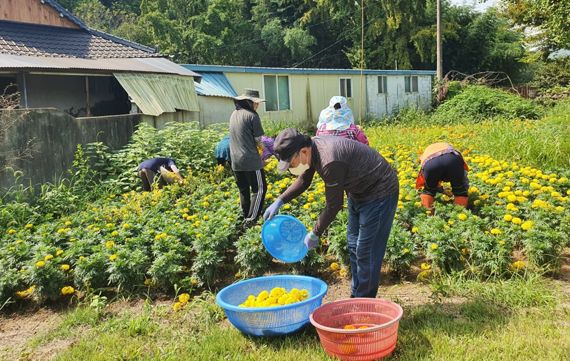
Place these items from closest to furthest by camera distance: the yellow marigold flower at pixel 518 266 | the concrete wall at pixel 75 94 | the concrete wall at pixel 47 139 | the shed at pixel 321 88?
the yellow marigold flower at pixel 518 266 < the concrete wall at pixel 47 139 < the concrete wall at pixel 75 94 < the shed at pixel 321 88

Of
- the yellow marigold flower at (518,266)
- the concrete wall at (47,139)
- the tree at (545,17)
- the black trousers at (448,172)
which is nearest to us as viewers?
the yellow marigold flower at (518,266)

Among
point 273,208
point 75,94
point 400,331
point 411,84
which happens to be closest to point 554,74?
point 411,84

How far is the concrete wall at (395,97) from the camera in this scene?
2267cm

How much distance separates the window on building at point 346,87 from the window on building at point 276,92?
3275mm

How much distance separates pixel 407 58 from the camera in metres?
28.9

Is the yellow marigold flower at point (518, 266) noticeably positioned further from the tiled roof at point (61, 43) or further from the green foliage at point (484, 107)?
the green foliage at point (484, 107)

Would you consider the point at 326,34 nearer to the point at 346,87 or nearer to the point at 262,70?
the point at 346,87

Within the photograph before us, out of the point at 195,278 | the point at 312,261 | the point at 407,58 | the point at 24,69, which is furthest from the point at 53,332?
the point at 407,58

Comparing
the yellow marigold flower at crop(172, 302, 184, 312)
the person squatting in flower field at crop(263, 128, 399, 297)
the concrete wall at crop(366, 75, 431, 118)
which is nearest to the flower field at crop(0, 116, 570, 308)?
the yellow marigold flower at crop(172, 302, 184, 312)

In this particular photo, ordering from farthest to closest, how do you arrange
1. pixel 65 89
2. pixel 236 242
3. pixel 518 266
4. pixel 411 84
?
pixel 411 84, pixel 65 89, pixel 236 242, pixel 518 266

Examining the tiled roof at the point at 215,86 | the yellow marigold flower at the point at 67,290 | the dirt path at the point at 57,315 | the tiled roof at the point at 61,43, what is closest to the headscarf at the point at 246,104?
the dirt path at the point at 57,315

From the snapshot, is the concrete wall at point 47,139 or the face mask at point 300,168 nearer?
the face mask at point 300,168

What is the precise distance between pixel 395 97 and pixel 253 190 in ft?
61.1

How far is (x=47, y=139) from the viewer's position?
8.51m
